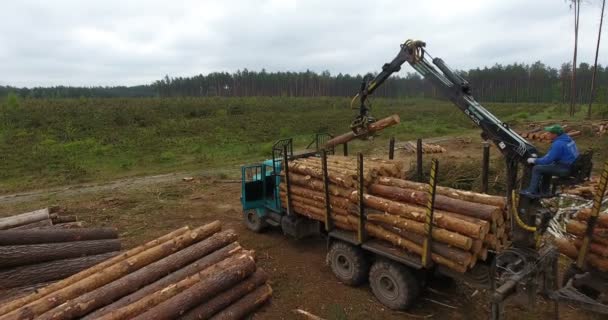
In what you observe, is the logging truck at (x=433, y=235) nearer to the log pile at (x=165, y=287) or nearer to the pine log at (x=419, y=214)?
the pine log at (x=419, y=214)

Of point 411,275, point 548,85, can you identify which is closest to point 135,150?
point 411,275

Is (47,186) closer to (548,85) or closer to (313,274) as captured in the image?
(313,274)

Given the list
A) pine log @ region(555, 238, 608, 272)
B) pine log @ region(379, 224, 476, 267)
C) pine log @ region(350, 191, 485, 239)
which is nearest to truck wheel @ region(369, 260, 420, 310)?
pine log @ region(379, 224, 476, 267)

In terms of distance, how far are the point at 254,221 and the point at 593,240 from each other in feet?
25.1

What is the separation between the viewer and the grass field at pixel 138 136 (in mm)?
20688

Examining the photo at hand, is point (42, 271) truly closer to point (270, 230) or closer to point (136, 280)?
point (136, 280)

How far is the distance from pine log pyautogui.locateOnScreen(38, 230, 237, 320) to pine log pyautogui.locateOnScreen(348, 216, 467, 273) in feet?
8.49

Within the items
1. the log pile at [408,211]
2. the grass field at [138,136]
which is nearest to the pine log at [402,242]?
the log pile at [408,211]

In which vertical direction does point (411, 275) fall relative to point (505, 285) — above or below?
below

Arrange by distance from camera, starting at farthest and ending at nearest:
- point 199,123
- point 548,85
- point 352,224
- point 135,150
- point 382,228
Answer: point 548,85, point 199,123, point 135,150, point 352,224, point 382,228

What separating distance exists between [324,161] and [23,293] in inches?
223

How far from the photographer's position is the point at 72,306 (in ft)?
18.0

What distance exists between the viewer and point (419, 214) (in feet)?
21.6

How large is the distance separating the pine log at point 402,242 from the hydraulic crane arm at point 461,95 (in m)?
2.87
